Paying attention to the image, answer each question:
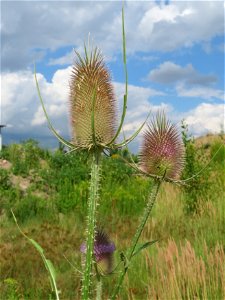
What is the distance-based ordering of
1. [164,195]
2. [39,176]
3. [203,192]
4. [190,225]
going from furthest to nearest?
1. [39,176]
2. [164,195]
3. [203,192]
4. [190,225]

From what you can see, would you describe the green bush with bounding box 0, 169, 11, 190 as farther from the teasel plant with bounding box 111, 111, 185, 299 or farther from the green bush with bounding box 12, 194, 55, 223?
the teasel plant with bounding box 111, 111, 185, 299

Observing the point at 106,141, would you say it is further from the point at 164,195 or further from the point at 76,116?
the point at 164,195

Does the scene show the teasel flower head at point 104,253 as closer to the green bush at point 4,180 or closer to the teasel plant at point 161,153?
the teasel plant at point 161,153

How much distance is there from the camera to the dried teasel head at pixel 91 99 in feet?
8.57

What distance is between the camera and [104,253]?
120 inches

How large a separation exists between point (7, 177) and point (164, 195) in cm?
370

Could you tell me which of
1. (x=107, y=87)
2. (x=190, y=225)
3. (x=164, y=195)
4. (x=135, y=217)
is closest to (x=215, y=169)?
(x=164, y=195)

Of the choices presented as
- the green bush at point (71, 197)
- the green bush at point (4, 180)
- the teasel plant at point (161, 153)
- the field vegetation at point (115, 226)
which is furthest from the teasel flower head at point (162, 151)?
the green bush at point (4, 180)

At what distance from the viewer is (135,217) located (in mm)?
9844

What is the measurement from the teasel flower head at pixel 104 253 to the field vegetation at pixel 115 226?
1182 millimetres

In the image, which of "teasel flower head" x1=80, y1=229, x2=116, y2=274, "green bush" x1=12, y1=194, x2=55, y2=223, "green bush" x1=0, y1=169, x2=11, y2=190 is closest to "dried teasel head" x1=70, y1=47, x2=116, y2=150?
"teasel flower head" x1=80, y1=229, x2=116, y2=274

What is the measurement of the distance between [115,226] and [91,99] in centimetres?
627

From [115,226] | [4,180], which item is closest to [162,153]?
[115,226]

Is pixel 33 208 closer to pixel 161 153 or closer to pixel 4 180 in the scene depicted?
pixel 4 180
